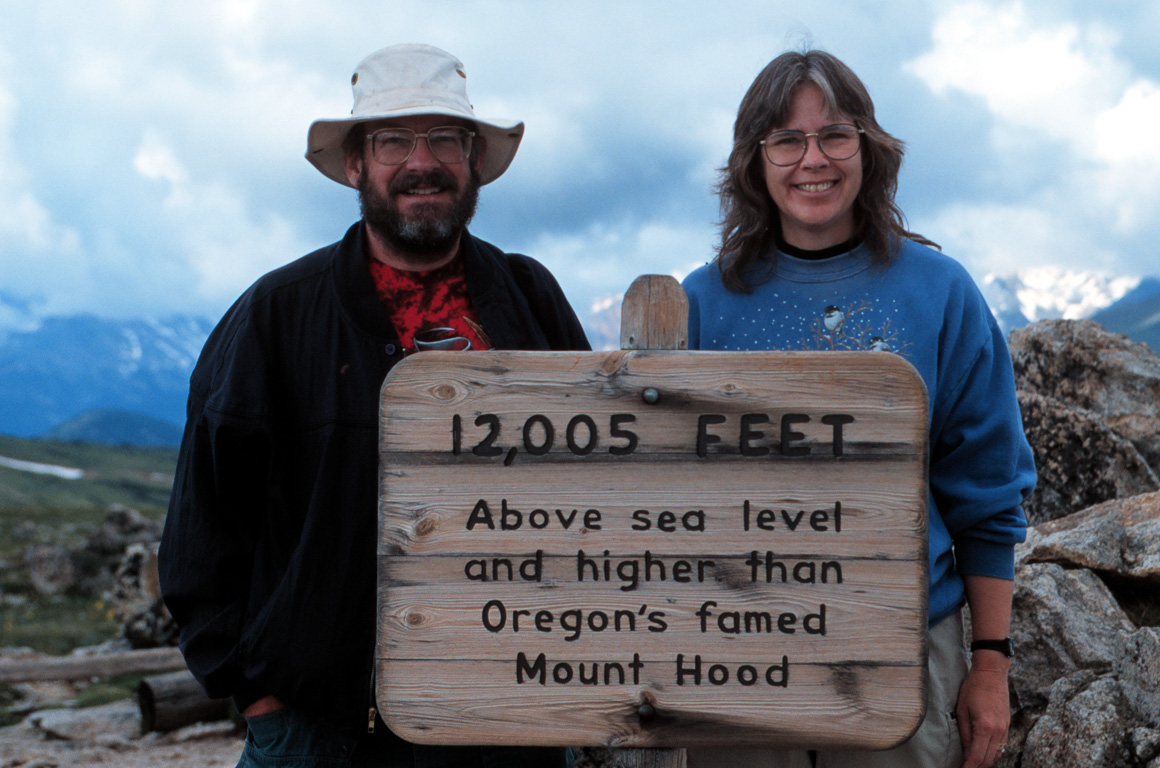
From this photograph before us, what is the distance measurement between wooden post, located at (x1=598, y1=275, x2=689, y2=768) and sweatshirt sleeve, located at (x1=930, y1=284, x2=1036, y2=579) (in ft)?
3.19

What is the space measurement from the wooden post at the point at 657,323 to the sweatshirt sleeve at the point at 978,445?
97 cm

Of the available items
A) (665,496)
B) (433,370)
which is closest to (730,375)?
(665,496)

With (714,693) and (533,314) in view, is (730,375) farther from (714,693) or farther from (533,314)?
(533,314)

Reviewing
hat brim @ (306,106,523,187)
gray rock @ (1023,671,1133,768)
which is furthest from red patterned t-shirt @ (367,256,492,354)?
gray rock @ (1023,671,1133,768)

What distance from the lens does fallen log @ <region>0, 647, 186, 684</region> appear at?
409 inches

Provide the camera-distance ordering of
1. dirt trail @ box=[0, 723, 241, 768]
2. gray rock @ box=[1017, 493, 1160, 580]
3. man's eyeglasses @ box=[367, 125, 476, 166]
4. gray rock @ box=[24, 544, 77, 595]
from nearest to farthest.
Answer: man's eyeglasses @ box=[367, 125, 476, 166] → gray rock @ box=[1017, 493, 1160, 580] → dirt trail @ box=[0, 723, 241, 768] → gray rock @ box=[24, 544, 77, 595]

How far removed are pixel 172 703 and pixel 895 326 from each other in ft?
31.4

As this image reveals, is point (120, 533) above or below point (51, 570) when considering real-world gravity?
above

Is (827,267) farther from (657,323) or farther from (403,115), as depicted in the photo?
(403,115)

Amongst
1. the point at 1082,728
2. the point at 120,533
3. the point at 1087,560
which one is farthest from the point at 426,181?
the point at 120,533

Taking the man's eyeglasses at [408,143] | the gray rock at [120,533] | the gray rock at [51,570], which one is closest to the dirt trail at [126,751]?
the man's eyeglasses at [408,143]

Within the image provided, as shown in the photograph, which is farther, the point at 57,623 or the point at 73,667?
the point at 57,623

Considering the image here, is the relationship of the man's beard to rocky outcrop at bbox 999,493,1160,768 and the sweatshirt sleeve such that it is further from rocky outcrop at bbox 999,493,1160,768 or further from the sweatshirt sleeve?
rocky outcrop at bbox 999,493,1160,768

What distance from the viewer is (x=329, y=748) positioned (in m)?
3.28
